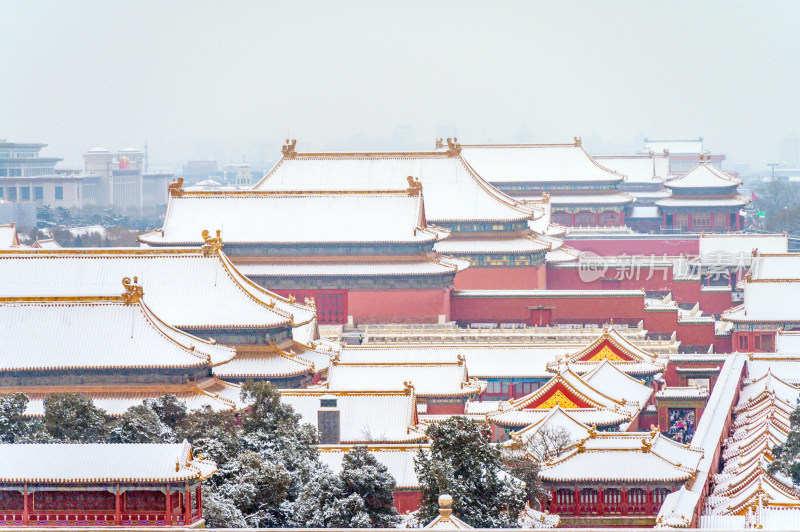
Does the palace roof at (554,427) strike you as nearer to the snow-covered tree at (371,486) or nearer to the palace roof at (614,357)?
the snow-covered tree at (371,486)

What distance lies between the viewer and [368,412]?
36.6m

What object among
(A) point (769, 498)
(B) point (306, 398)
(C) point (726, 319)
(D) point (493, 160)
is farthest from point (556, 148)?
(A) point (769, 498)

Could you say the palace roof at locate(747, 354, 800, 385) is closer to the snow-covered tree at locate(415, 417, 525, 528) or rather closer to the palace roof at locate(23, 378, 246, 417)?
the palace roof at locate(23, 378, 246, 417)

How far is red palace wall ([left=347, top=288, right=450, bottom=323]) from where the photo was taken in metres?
52.8

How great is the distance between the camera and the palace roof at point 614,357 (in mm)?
46062

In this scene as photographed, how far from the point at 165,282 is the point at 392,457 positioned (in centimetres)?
1104

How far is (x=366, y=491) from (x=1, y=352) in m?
11.7

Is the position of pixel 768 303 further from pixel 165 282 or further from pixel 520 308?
pixel 165 282

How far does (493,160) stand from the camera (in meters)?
82.8

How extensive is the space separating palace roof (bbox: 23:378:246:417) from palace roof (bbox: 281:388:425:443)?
1631 millimetres

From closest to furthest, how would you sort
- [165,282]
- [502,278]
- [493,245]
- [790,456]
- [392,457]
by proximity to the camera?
1. [392,457]
2. [790,456]
3. [165,282]
4. [502,278]
5. [493,245]

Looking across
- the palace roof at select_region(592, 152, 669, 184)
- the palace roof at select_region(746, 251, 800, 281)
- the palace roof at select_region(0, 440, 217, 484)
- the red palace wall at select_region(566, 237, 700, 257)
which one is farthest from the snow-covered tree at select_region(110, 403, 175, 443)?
the palace roof at select_region(592, 152, 669, 184)

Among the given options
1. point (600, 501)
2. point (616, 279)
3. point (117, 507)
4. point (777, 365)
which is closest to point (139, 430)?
point (117, 507)

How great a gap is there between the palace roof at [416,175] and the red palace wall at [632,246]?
18598 millimetres
